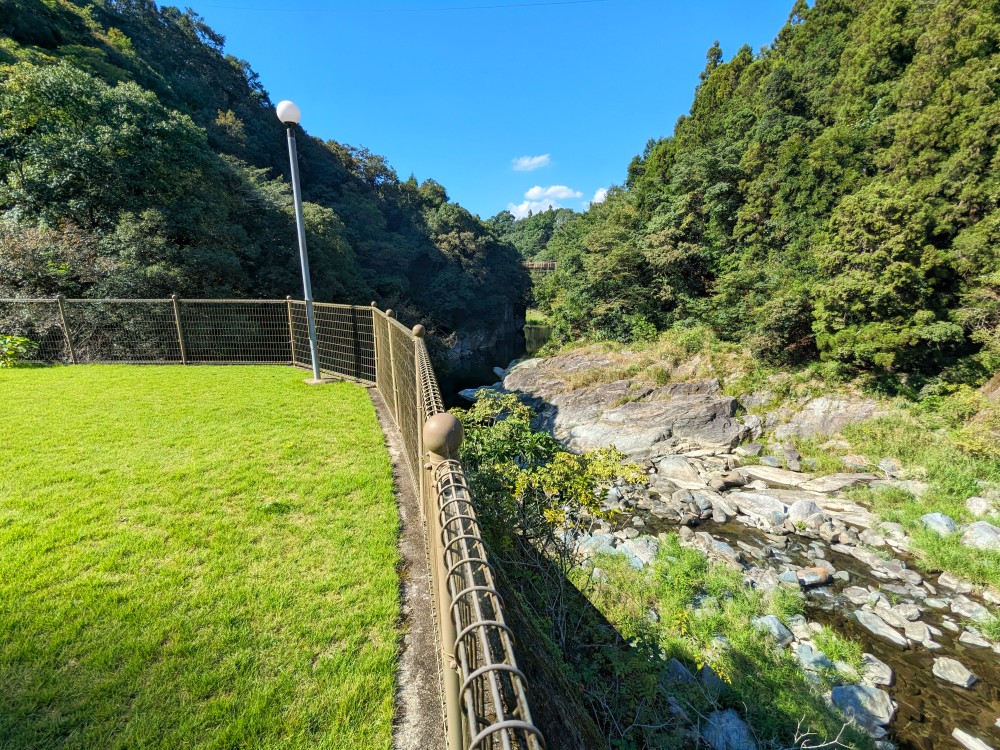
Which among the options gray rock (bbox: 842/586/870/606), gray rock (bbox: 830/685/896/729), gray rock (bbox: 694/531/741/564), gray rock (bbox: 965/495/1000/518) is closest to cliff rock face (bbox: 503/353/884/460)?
gray rock (bbox: 965/495/1000/518)

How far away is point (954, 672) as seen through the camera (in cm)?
473

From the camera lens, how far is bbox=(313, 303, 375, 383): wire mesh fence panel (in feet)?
22.8

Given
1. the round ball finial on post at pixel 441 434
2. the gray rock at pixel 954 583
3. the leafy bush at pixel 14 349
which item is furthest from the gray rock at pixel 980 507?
the leafy bush at pixel 14 349

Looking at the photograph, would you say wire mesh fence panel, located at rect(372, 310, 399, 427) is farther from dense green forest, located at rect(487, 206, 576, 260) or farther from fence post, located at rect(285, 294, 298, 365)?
dense green forest, located at rect(487, 206, 576, 260)

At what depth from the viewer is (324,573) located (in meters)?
2.59

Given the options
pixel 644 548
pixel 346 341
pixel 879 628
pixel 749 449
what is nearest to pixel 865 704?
pixel 879 628

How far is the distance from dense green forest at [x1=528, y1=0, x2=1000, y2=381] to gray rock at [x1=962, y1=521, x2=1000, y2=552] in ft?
15.9

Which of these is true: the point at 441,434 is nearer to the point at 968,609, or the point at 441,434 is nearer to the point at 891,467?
the point at 968,609

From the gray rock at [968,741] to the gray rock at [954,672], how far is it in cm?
74

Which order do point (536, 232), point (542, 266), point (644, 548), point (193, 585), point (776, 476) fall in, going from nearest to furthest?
point (193, 585) → point (644, 548) → point (776, 476) → point (542, 266) → point (536, 232)

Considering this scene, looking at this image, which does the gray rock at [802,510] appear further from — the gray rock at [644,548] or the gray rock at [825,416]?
the gray rock at [825,416]

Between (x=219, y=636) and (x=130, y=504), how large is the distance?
1.87 metres

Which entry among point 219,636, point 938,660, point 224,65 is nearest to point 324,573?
point 219,636

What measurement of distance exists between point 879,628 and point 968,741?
1464mm
